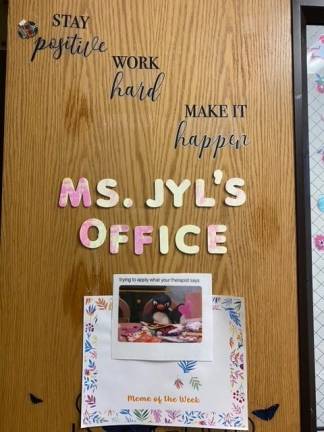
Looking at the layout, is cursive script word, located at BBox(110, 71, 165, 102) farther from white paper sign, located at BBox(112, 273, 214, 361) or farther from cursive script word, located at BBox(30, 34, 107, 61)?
white paper sign, located at BBox(112, 273, 214, 361)

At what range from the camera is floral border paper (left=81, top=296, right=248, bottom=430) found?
930 millimetres

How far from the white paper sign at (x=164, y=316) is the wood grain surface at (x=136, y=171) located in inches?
1.1

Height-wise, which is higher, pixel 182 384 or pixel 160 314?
pixel 160 314

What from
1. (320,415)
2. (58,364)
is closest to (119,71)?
(58,364)

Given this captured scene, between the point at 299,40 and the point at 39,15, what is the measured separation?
0.59 metres

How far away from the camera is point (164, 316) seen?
37.7 inches

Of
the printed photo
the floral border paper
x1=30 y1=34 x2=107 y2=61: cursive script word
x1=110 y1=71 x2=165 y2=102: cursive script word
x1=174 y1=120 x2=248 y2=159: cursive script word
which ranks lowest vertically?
the floral border paper

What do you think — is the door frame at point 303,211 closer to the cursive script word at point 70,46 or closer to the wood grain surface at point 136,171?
the wood grain surface at point 136,171

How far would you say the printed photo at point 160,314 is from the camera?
37.4 inches

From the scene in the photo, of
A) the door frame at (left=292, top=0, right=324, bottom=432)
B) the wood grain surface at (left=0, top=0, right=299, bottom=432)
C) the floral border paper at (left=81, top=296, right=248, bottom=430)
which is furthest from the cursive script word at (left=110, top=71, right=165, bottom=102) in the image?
the floral border paper at (left=81, top=296, right=248, bottom=430)

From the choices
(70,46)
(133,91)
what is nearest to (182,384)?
(133,91)

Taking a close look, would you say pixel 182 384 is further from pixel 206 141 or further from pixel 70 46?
pixel 70 46

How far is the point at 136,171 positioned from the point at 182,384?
0.46 m

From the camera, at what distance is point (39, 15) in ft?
3.31
